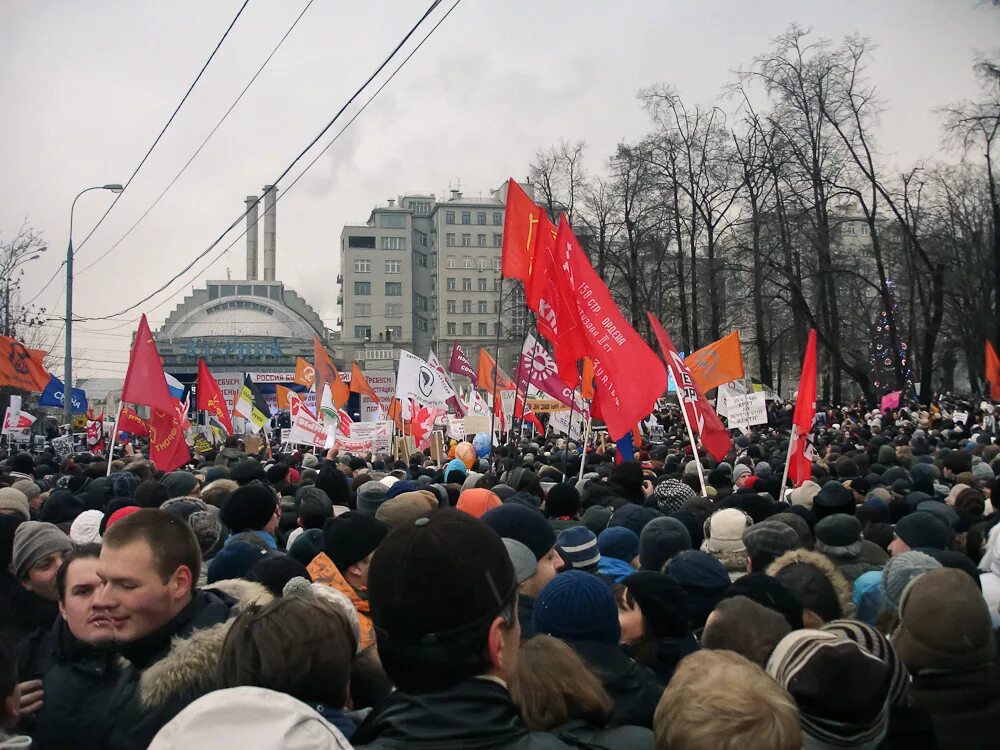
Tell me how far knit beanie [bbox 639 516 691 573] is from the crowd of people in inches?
0.5

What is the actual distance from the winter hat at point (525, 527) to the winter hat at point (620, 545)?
1.00m

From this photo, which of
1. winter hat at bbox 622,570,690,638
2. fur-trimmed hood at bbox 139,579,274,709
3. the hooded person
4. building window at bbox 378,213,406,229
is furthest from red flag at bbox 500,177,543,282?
building window at bbox 378,213,406,229

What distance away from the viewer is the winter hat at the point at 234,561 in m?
4.76

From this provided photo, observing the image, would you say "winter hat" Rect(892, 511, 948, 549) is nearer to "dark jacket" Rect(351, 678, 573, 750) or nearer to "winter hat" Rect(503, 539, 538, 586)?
"winter hat" Rect(503, 539, 538, 586)

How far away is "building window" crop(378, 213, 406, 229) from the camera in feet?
305

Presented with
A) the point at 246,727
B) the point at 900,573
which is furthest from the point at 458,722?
the point at 900,573

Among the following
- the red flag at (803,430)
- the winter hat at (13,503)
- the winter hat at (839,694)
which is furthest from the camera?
the red flag at (803,430)

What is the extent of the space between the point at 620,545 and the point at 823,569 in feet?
4.19

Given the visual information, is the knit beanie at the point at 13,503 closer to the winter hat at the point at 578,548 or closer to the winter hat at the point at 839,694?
the winter hat at the point at 578,548

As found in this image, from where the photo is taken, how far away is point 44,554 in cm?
445

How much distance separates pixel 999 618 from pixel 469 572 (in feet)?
11.4

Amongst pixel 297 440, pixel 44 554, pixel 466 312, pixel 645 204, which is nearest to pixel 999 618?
pixel 44 554

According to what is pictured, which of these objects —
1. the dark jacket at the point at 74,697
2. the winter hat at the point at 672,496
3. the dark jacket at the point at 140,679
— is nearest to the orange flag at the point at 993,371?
the winter hat at the point at 672,496

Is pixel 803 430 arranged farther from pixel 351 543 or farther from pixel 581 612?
pixel 581 612
